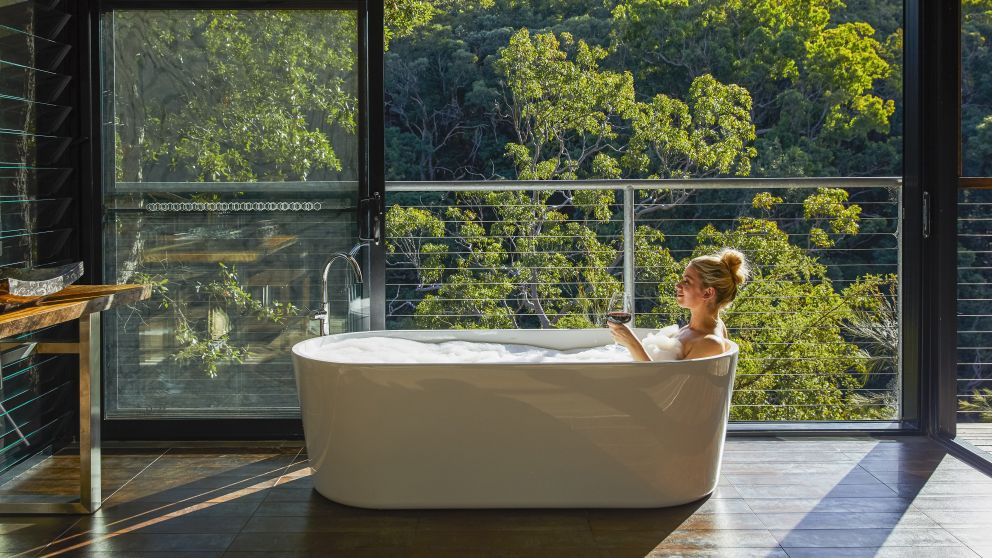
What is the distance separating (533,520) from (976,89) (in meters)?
2.35

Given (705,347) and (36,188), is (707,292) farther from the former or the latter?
(36,188)

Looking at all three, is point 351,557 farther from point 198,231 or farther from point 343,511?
point 198,231

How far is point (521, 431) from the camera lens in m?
2.78

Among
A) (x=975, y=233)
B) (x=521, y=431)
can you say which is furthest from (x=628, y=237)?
(x=521, y=431)

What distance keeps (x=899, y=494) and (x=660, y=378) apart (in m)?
0.92

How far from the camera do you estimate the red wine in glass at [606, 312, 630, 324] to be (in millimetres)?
2964

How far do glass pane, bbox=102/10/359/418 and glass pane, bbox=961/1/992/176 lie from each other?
7.74ft

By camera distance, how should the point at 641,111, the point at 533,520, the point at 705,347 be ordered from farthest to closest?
the point at 641,111, the point at 705,347, the point at 533,520

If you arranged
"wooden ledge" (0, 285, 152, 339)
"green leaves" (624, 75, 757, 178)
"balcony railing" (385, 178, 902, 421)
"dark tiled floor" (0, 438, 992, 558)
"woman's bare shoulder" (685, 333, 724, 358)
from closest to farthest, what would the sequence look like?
"wooden ledge" (0, 285, 152, 339) < "dark tiled floor" (0, 438, 992, 558) < "woman's bare shoulder" (685, 333, 724, 358) < "balcony railing" (385, 178, 902, 421) < "green leaves" (624, 75, 757, 178)

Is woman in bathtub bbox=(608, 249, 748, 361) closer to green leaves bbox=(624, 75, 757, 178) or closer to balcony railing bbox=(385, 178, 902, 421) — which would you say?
balcony railing bbox=(385, 178, 902, 421)

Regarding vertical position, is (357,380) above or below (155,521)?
above

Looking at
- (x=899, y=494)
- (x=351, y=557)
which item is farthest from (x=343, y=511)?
(x=899, y=494)

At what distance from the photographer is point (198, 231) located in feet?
12.3

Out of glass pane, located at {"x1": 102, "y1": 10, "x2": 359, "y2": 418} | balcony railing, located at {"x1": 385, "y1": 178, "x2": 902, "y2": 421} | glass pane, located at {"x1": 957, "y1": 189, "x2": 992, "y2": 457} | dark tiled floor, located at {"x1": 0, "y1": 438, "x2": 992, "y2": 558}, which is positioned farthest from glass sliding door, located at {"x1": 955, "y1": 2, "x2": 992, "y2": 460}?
balcony railing, located at {"x1": 385, "y1": 178, "x2": 902, "y2": 421}
